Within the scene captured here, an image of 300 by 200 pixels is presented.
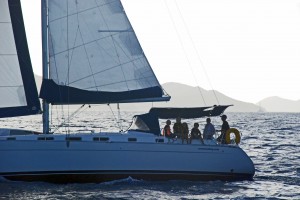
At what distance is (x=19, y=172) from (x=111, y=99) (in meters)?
4.26

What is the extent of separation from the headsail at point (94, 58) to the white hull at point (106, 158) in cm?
166

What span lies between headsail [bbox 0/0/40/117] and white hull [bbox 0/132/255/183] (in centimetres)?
131

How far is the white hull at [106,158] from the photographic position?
60.1ft

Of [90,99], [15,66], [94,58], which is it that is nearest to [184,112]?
[90,99]

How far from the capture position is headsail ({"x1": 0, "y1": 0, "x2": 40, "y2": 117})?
1892 cm

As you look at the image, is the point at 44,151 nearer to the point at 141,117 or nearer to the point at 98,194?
the point at 98,194

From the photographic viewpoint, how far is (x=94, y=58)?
1988cm

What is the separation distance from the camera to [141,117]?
20.1m

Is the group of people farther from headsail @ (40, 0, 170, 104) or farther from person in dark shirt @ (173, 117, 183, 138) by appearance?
headsail @ (40, 0, 170, 104)

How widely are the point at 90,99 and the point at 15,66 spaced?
118 inches

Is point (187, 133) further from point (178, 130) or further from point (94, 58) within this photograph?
point (94, 58)

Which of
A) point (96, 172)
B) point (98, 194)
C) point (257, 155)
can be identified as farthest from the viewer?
point (257, 155)

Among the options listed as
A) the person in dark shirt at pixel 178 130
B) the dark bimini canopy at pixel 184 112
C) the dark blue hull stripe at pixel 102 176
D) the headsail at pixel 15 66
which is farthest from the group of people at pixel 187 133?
the headsail at pixel 15 66

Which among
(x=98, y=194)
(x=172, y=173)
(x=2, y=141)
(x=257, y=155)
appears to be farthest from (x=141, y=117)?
(x=257, y=155)
